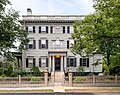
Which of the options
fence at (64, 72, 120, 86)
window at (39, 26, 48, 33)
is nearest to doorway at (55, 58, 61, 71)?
window at (39, 26, 48, 33)

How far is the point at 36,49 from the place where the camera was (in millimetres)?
44062

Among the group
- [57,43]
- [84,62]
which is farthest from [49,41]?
[84,62]

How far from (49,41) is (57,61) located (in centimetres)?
363

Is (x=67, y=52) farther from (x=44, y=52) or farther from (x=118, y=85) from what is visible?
(x=118, y=85)

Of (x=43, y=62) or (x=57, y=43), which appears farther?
(x=43, y=62)

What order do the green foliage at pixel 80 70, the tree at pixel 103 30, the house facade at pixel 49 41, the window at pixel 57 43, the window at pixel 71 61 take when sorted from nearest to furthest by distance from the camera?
the tree at pixel 103 30
the green foliage at pixel 80 70
the house facade at pixel 49 41
the window at pixel 57 43
the window at pixel 71 61

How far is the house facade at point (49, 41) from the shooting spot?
43.8m

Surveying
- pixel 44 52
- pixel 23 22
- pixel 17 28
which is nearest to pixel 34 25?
pixel 23 22

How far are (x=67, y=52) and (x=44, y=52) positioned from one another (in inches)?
151

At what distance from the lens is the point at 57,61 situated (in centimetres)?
4447

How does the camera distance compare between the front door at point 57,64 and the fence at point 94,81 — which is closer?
the fence at point 94,81

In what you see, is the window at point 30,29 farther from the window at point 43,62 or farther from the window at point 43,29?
the window at point 43,62

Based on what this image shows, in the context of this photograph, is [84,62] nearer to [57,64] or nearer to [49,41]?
[57,64]

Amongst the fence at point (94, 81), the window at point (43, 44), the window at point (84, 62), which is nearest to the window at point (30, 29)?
the window at point (43, 44)
